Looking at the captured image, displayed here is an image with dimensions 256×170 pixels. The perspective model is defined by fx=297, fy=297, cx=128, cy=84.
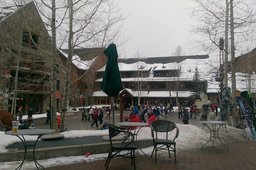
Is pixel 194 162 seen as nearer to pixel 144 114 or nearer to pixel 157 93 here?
pixel 144 114

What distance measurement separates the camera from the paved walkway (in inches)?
265

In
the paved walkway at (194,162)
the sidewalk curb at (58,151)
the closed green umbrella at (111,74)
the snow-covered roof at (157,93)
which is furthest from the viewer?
the snow-covered roof at (157,93)

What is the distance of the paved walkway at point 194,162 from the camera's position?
22.1 ft

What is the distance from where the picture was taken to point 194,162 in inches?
290

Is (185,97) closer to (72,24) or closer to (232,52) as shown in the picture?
(232,52)

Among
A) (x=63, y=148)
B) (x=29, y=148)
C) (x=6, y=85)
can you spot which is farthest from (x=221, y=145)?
(x=6, y=85)

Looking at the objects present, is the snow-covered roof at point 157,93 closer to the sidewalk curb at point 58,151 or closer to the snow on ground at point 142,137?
the snow on ground at point 142,137

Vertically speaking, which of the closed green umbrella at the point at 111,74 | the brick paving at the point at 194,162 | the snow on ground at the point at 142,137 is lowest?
the brick paving at the point at 194,162

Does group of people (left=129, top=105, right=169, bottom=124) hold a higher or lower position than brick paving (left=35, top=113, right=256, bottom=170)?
higher

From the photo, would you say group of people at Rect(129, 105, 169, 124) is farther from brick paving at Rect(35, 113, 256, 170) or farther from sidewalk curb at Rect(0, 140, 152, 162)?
sidewalk curb at Rect(0, 140, 152, 162)

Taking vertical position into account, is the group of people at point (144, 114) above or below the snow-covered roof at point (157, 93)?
below

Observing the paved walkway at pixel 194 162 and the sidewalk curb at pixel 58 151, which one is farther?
the sidewalk curb at pixel 58 151

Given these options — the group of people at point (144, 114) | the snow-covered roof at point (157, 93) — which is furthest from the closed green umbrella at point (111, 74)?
the snow-covered roof at point (157, 93)

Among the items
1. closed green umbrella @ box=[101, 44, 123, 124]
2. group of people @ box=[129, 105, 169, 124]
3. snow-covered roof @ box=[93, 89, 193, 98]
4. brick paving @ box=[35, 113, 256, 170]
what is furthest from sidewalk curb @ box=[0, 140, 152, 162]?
snow-covered roof @ box=[93, 89, 193, 98]
